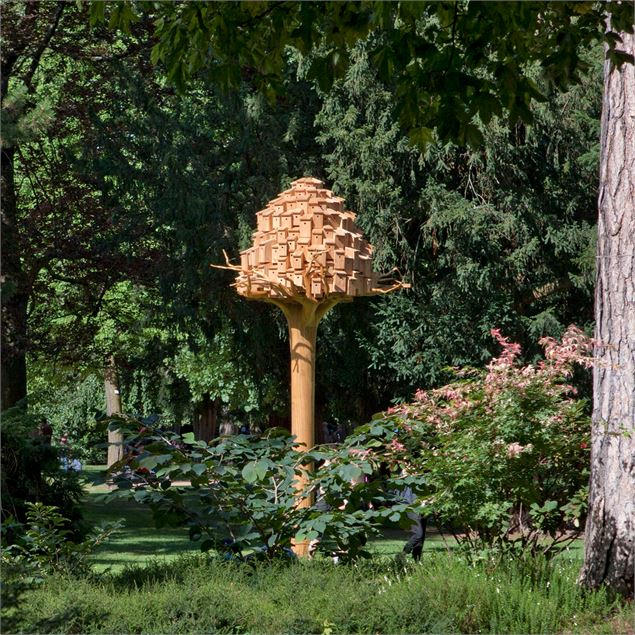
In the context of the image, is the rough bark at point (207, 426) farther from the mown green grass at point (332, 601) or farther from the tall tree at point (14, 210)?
the mown green grass at point (332, 601)

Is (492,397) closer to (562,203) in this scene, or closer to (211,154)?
(562,203)

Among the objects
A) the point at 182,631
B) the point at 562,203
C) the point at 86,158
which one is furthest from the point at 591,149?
the point at 182,631

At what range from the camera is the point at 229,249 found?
17.0 m

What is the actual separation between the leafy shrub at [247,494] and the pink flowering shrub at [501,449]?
14.8 inches

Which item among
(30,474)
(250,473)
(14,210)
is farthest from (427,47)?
(14,210)

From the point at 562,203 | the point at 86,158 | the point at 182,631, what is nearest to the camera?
the point at 182,631

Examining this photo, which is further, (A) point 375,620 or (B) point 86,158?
(B) point 86,158

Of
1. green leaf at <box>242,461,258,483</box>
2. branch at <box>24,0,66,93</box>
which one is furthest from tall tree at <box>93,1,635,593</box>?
branch at <box>24,0,66,93</box>

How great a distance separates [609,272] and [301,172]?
10699 millimetres

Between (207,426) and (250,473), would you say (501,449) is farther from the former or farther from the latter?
(207,426)

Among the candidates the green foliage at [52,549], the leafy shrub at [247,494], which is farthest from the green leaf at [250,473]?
the green foliage at [52,549]

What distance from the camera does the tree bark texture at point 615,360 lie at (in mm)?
7012

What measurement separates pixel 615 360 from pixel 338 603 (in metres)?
2.47

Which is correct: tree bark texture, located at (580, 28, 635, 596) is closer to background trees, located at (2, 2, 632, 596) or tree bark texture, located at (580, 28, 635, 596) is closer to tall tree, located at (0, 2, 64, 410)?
background trees, located at (2, 2, 632, 596)
